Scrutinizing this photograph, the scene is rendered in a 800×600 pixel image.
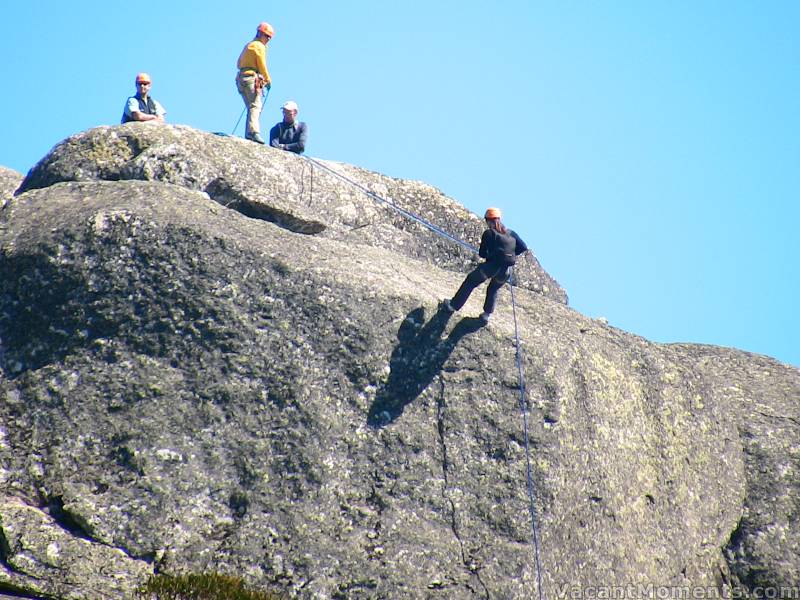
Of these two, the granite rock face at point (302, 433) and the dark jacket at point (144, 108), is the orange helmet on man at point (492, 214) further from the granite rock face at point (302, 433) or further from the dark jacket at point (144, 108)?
the dark jacket at point (144, 108)

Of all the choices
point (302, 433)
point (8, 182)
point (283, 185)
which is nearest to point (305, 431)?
point (302, 433)

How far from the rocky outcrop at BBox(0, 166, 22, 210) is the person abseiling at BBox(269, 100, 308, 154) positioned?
663 cm

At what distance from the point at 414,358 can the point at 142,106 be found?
1024 centimetres

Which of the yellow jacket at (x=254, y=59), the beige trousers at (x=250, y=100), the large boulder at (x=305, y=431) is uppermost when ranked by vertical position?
the yellow jacket at (x=254, y=59)

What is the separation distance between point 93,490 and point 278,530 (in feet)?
10.3

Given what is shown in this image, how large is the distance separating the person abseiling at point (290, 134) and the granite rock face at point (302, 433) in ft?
15.0

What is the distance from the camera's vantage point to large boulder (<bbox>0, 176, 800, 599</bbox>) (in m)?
17.3

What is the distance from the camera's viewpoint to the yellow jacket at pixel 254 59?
83.4 feet

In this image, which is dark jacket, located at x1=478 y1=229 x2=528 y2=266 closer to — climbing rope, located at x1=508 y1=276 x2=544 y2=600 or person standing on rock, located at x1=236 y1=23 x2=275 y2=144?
climbing rope, located at x1=508 y1=276 x2=544 y2=600

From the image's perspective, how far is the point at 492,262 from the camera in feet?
64.7

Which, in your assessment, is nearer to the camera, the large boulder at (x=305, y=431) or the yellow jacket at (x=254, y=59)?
the large boulder at (x=305, y=431)

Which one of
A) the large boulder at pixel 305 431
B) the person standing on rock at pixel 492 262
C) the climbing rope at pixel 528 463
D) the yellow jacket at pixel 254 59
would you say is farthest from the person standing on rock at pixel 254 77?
the climbing rope at pixel 528 463

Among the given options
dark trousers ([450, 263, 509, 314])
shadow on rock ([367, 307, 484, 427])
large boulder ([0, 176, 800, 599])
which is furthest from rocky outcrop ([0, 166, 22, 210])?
dark trousers ([450, 263, 509, 314])

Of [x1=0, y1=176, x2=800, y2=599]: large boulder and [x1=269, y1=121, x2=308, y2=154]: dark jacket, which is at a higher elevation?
[x1=269, y1=121, x2=308, y2=154]: dark jacket
